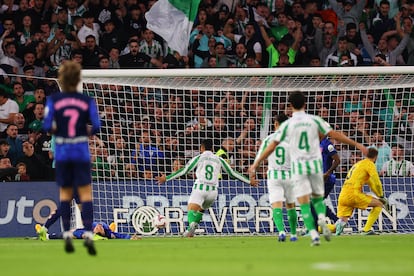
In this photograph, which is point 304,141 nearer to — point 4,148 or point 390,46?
point 4,148

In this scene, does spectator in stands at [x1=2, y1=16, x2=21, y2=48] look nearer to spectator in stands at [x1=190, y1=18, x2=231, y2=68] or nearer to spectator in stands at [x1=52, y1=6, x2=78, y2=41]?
spectator in stands at [x1=52, y1=6, x2=78, y2=41]

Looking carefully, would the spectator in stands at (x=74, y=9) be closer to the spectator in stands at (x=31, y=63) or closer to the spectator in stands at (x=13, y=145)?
the spectator in stands at (x=31, y=63)

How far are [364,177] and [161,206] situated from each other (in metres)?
4.47

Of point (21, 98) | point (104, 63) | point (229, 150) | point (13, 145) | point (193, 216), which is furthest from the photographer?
point (104, 63)

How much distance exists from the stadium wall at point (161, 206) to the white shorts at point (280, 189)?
15.0 ft

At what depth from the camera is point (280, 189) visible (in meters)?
17.7

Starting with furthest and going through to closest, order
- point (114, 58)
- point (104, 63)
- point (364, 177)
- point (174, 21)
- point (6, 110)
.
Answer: point (174, 21) < point (114, 58) < point (104, 63) < point (6, 110) < point (364, 177)

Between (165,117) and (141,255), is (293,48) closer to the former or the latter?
(165,117)

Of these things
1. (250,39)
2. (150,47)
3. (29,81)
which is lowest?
(29,81)

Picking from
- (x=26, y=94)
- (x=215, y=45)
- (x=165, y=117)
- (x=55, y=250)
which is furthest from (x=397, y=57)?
(x=55, y=250)

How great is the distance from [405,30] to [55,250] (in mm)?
13749

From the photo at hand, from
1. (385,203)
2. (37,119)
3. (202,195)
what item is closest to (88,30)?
(37,119)

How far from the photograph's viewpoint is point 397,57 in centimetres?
2539

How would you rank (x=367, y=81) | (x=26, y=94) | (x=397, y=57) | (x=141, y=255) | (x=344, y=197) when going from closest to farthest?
1. (x=141, y=255)
2. (x=344, y=197)
3. (x=367, y=81)
4. (x=26, y=94)
5. (x=397, y=57)
